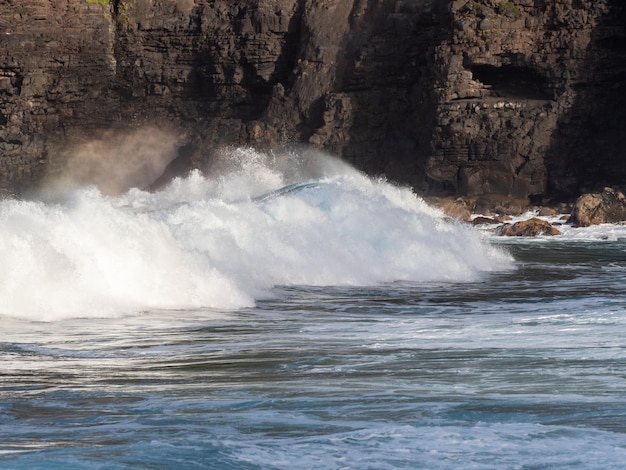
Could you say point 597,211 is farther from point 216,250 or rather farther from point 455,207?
point 216,250

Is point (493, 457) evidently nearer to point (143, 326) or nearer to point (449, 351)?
point (449, 351)

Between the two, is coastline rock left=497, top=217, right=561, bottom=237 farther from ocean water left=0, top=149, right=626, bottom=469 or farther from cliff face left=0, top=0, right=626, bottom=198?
ocean water left=0, top=149, right=626, bottom=469

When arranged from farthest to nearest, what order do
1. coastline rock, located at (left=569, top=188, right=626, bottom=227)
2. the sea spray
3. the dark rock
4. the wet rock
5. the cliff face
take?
the cliff face < the wet rock < the dark rock < coastline rock, located at (left=569, top=188, right=626, bottom=227) < the sea spray

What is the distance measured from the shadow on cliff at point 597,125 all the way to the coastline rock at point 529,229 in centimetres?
734

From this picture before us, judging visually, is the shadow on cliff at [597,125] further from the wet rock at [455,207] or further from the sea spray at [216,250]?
the sea spray at [216,250]

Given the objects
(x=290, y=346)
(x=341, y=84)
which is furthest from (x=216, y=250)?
(x=341, y=84)

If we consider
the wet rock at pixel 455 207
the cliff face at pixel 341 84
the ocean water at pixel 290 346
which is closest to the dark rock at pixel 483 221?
the wet rock at pixel 455 207

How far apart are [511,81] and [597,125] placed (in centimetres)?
296

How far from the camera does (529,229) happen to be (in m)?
28.2

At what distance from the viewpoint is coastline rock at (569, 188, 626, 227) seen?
29469 millimetres

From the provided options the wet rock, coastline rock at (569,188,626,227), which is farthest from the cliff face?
coastline rock at (569,188,626,227)

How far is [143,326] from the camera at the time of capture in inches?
385

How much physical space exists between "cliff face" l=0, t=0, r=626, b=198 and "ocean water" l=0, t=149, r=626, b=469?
17.8 metres

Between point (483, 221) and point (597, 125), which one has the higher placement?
point (597, 125)
